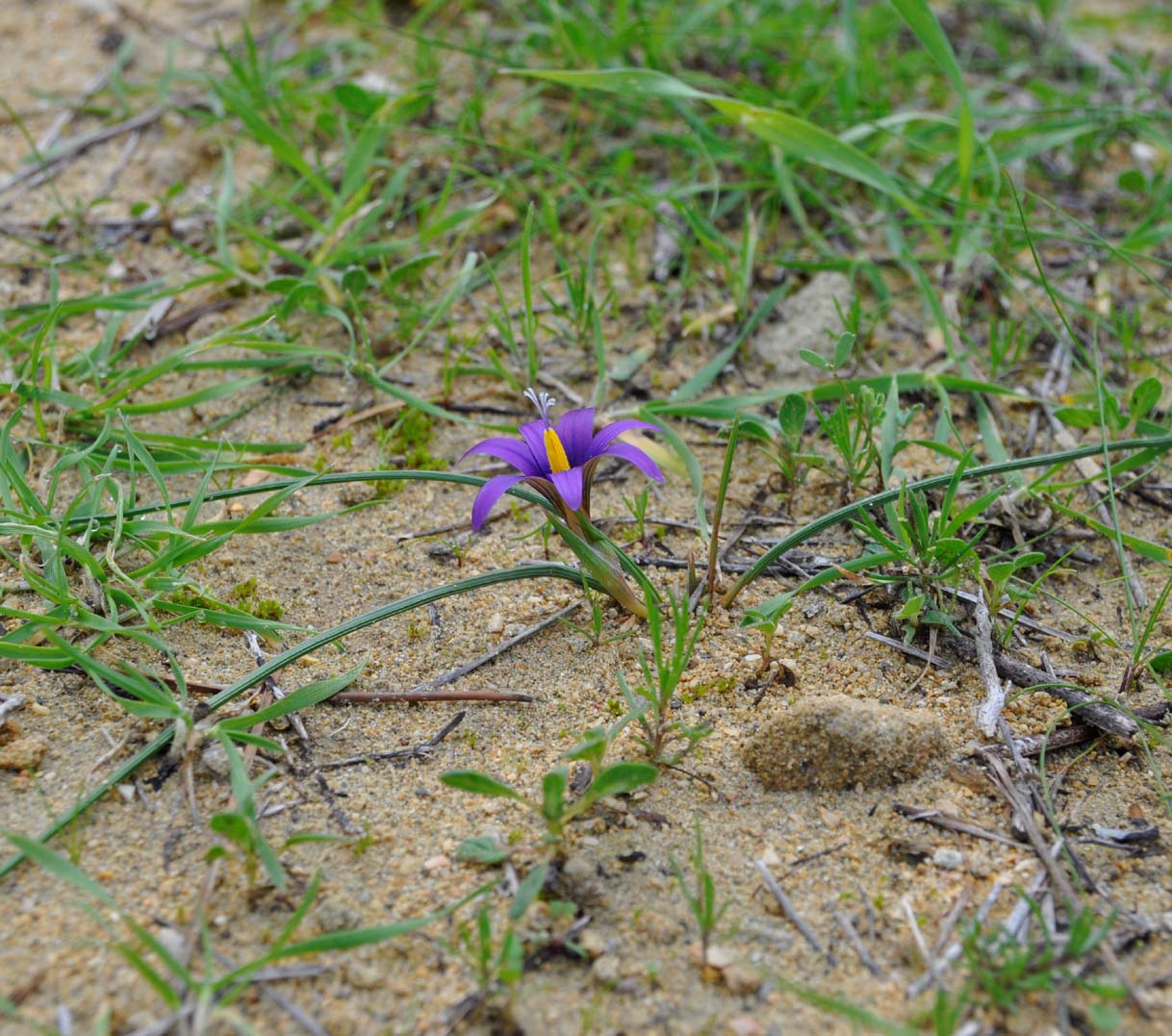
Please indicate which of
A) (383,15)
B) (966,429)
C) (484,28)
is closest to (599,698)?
(966,429)

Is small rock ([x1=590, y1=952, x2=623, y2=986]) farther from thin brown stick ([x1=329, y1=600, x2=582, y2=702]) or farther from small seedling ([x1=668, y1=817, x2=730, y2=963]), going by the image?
thin brown stick ([x1=329, y1=600, x2=582, y2=702])

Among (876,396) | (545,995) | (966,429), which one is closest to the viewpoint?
(545,995)

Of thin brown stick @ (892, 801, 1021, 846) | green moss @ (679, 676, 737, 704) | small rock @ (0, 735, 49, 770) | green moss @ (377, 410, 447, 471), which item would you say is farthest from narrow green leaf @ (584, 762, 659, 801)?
green moss @ (377, 410, 447, 471)

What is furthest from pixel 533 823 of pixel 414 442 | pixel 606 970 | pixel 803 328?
pixel 803 328

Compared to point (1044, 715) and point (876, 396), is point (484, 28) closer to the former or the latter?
point (876, 396)

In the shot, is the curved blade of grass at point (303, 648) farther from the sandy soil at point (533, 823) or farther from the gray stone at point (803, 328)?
the gray stone at point (803, 328)

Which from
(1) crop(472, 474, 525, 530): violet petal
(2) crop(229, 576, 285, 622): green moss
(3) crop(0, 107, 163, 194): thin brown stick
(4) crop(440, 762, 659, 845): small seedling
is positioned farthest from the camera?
(3) crop(0, 107, 163, 194): thin brown stick

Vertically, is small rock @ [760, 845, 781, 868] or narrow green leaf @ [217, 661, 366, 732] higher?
narrow green leaf @ [217, 661, 366, 732]
